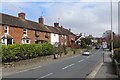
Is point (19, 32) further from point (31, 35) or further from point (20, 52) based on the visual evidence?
point (20, 52)

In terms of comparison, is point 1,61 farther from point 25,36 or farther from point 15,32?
point 25,36

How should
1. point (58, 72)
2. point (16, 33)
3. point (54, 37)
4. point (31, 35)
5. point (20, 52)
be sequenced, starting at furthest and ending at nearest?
point (54, 37), point (31, 35), point (16, 33), point (20, 52), point (58, 72)

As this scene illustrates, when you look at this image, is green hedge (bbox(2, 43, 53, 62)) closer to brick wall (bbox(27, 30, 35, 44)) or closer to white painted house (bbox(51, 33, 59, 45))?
brick wall (bbox(27, 30, 35, 44))

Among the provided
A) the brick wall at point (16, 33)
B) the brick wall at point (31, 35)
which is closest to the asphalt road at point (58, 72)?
the brick wall at point (16, 33)

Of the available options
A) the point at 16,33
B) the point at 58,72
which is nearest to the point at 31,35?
the point at 16,33

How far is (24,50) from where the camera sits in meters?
32.7

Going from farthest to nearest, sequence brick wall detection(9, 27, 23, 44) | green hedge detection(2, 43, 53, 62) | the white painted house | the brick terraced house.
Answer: the white painted house < brick wall detection(9, 27, 23, 44) < the brick terraced house < green hedge detection(2, 43, 53, 62)

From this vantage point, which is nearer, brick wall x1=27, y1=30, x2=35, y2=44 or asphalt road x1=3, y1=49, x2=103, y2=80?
asphalt road x1=3, y1=49, x2=103, y2=80

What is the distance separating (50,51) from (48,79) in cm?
2857

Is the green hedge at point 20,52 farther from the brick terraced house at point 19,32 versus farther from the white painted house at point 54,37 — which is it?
the white painted house at point 54,37

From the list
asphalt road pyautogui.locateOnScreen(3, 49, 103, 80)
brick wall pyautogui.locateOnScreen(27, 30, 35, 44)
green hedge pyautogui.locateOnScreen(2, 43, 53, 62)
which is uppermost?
brick wall pyautogui.locateOnScreen(27, 30, 35, 44)

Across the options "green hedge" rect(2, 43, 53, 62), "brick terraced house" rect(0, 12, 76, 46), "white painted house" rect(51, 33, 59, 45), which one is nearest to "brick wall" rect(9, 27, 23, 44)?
"brick terraced house" rect(0, 12, 76, 46)

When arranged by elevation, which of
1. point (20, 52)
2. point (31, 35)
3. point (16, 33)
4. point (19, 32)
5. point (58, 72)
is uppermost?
point (19, 32)

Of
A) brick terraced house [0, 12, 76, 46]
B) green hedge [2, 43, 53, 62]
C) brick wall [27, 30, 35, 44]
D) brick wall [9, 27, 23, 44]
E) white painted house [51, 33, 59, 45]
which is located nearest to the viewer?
green hedge [2, 43, 53, 62]
